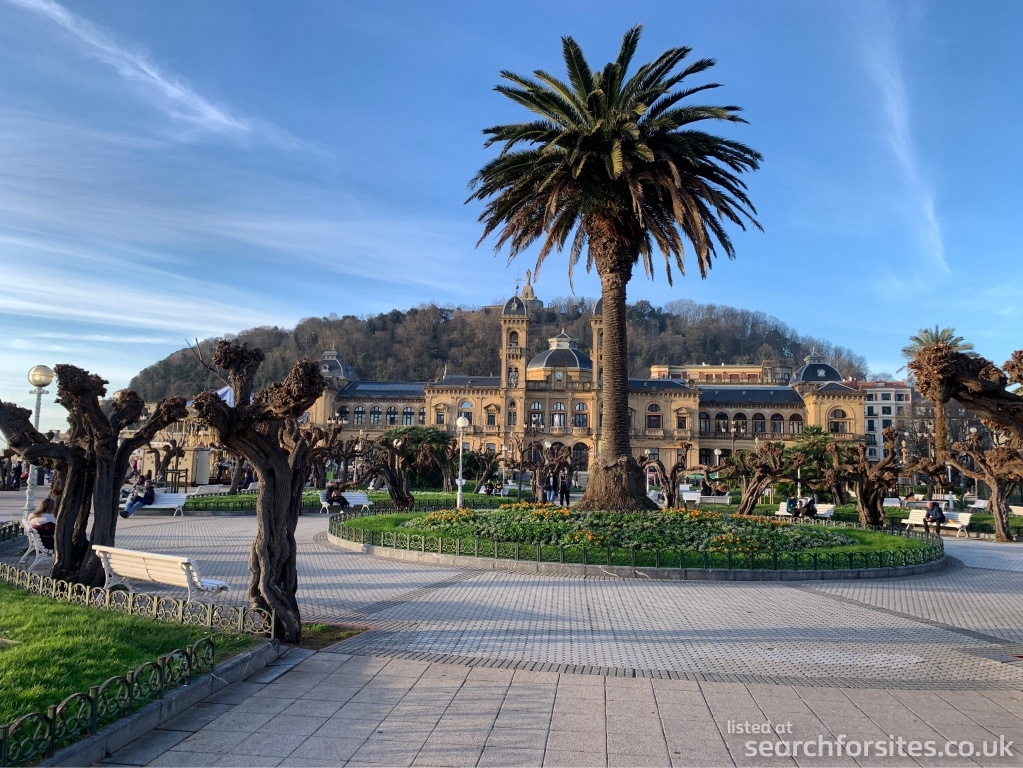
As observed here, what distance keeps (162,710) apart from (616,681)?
3802 millimetres

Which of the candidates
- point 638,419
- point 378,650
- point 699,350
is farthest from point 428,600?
point 699,350

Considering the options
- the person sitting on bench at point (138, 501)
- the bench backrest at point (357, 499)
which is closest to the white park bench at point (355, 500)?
the bench backrest at point (357, 499)

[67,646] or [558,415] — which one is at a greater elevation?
[558,415]

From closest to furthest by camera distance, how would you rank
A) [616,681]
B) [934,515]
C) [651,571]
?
1. [616,681]
2. [651,571]
3. [934,515]

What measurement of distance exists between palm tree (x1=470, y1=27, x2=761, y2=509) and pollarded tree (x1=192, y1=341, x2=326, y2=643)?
434 inches

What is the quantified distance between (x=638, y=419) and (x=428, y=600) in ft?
234

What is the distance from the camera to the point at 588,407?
3169 inches

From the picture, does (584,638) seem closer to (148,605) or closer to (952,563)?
(148,605)

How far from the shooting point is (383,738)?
519cm

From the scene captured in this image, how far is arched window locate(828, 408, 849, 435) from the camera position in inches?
3019

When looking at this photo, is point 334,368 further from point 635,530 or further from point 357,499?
point 635,530

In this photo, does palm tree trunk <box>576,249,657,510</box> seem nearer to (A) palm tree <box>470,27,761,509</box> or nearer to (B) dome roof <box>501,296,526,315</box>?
(A) palm tree <box>470,27,761,509</box>

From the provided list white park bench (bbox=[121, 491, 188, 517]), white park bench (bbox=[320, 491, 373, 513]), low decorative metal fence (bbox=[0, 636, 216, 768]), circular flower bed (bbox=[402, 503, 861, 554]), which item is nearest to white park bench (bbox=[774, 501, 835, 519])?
circular flower bed (bbox=[402, 503, 861, 554])

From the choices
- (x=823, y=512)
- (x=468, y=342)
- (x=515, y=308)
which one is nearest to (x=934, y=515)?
(x=823, y=512)
